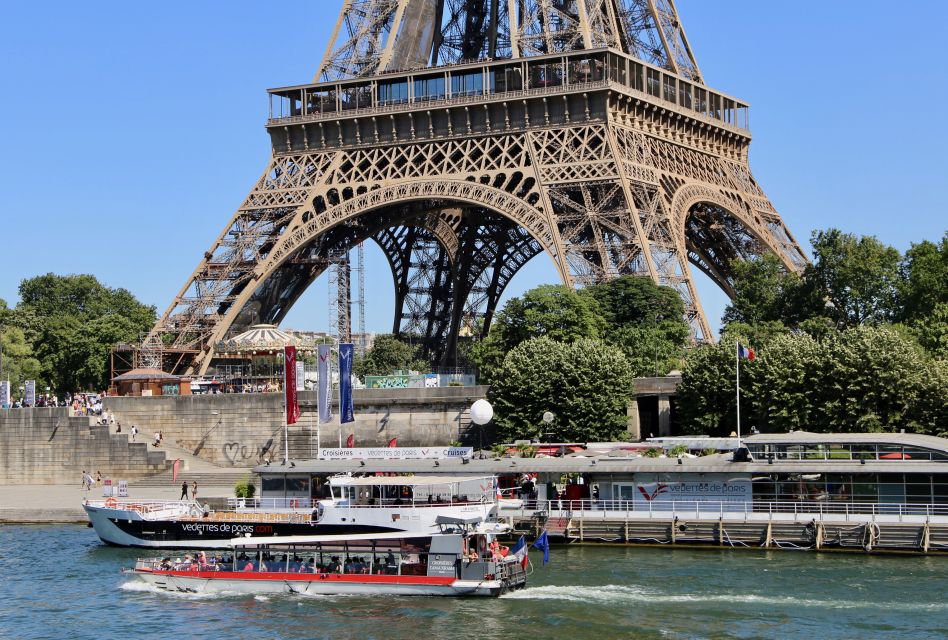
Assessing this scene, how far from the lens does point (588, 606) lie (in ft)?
134

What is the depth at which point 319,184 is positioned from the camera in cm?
8406

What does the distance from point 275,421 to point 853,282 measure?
32733 millimetres

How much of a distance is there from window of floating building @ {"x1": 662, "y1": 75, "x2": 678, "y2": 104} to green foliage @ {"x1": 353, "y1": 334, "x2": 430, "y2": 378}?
2588 cm

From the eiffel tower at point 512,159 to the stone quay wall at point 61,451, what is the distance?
7559mm

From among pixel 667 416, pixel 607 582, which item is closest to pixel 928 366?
pixel 667 416

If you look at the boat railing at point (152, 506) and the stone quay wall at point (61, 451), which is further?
A: the stone quay wall at point (61, 451)

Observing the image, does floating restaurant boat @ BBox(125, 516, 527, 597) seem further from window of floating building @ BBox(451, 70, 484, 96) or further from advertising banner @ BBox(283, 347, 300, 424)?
window of floating building @ BBox(451, 70, 484, 96)

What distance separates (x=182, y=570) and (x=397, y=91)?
43.6 meters

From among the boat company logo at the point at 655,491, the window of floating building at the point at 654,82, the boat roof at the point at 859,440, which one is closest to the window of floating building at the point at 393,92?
the window of floating building at the point at 654,82

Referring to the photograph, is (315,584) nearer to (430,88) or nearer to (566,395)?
(566,395)

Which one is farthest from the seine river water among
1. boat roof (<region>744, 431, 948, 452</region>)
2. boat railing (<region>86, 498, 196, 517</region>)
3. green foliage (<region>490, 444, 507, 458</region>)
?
green foliage (<region>490, 444, 507, 458</region>)

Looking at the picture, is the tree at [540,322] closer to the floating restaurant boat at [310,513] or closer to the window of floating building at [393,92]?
the window of floating building at [393,92]

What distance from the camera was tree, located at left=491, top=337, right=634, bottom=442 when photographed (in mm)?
67188

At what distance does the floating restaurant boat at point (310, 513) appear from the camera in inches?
1975
